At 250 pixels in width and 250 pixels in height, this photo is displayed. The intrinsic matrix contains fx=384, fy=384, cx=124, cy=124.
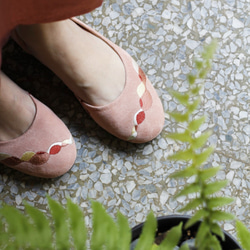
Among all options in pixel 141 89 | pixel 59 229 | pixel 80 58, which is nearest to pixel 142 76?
pixel 141 89

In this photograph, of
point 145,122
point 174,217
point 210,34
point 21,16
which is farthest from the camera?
point 210,34

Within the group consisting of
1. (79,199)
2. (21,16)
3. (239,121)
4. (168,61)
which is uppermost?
(21,16)

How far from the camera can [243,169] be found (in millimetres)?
914

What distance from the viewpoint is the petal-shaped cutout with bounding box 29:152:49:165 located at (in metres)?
0.87

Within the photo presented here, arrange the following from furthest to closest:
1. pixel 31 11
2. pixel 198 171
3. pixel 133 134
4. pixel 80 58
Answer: pixel 133 134, pixel 80 58, pixel 31 11, pixel 198 171

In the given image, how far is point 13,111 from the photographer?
800 millimetres

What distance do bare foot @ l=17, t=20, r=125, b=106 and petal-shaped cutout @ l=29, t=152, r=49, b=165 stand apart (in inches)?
6.2

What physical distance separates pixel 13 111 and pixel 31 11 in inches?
12.5

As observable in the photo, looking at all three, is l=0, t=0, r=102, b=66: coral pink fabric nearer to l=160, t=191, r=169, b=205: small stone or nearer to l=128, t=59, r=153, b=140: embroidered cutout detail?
l=128, t=59, r=153, b=140: embroidered cutout detail

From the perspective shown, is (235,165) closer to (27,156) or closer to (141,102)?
(141,102)

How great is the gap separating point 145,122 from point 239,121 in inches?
9.4

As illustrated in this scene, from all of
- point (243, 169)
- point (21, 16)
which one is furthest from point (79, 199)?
point (21, 16)

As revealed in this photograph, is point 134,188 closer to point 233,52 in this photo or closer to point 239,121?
point 239,121

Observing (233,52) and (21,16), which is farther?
(233,52)
